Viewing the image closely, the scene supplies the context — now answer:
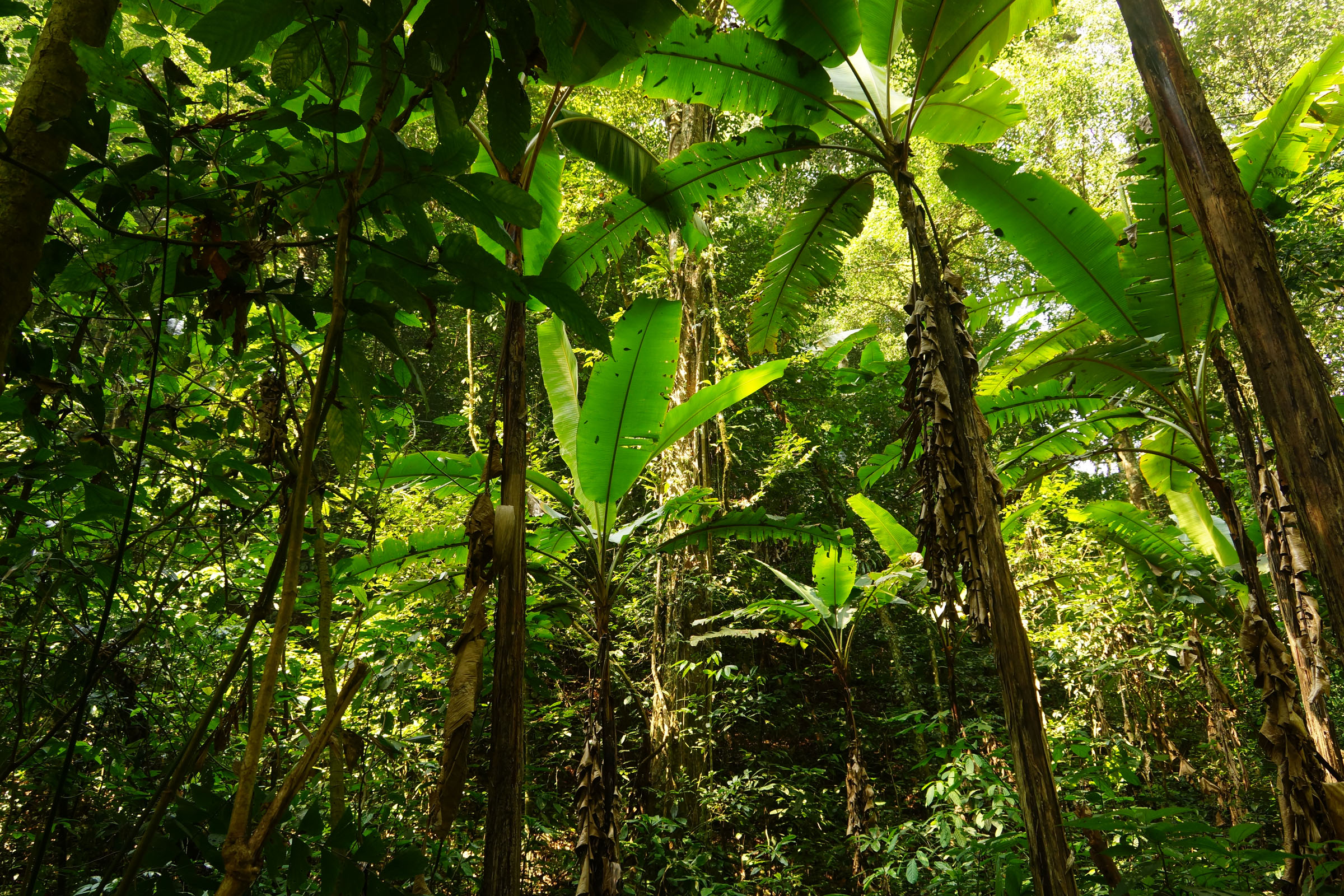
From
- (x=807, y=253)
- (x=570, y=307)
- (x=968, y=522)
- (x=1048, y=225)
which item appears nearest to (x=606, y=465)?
(x=807, y=253)

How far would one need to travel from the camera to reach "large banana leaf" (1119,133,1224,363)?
11.3 feet

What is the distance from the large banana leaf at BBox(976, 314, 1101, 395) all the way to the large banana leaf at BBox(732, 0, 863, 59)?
2685 mm

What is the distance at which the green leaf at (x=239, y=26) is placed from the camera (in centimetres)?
106

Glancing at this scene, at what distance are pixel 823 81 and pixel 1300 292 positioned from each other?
5191mm

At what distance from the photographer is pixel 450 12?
97 centimetres

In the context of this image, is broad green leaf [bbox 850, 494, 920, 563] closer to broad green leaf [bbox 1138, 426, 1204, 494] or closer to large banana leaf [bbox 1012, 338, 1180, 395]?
large banana leaf [bbox 1012, 338, 1180, 395]

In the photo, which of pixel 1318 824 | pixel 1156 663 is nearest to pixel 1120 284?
pixel 1318 824

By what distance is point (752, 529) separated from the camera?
13.4ft

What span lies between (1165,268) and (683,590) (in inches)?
147

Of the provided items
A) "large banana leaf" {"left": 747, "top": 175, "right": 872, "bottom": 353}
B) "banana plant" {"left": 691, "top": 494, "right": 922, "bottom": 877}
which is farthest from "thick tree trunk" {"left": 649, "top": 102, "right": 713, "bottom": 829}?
"large banana leaf" {"left": 747, "top": 175, "right": 872, "bottom": 353}

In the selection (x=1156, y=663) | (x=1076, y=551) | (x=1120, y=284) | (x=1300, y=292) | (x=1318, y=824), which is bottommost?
(x=1318, y=824)

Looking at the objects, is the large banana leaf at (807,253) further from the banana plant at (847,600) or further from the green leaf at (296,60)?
the green leaf at (296,60)

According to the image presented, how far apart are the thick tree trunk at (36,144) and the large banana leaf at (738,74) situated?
2.15 meters

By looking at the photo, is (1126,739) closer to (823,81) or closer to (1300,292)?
(1300,292)
